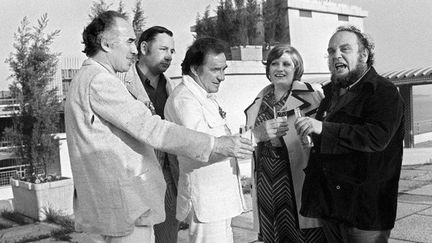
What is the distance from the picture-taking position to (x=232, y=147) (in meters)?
2.18

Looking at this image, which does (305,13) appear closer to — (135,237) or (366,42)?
(366,42)

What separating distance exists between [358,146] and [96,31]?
1.39 meters

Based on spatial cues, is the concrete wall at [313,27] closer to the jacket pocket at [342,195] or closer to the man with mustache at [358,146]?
the man with mustache at [358,146]

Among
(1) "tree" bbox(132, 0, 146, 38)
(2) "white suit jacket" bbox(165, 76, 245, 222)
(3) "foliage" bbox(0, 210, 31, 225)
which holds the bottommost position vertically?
(3) "foliage" bbox(0, 210, 31, 225)

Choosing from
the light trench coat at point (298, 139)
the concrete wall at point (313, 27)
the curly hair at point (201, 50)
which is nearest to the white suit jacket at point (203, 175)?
the curly hair at point (201, 50)

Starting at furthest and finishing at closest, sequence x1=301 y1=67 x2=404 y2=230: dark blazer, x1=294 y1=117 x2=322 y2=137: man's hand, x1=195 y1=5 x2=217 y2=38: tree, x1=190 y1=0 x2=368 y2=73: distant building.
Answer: x1=190 y1=0 x2=368 y2=73: distant building → x1=195 y1=5 x2=217 y2=38: tree → x1=294 y1=117 x2=322 y2=137: man's hand → x1=301 y1=67 x2=404 y2=230: dark blazer

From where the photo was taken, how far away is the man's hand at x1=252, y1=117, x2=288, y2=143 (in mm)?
2557

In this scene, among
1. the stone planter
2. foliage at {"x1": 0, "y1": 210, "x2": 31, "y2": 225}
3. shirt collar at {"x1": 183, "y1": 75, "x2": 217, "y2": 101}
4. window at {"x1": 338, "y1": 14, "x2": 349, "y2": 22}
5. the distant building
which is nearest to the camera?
shirt collar at {"x1": 183, "y1": 75, "x2": 217, "y2": 101}

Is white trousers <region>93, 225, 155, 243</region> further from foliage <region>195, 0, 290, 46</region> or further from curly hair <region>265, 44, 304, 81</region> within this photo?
foliage <region>195, 0, 290, 46</region>

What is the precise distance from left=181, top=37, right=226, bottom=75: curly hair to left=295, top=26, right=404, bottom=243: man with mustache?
67 cm

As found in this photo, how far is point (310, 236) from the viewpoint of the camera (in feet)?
9.89

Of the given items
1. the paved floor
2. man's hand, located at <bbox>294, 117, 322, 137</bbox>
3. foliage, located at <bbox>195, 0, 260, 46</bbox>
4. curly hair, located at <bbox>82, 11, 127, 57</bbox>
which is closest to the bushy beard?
man's hand, located at <bbox>294, 117, 322, 137</bbox>

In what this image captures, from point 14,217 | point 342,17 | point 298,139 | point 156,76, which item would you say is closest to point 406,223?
point 298,139

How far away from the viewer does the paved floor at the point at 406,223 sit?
4.65m
